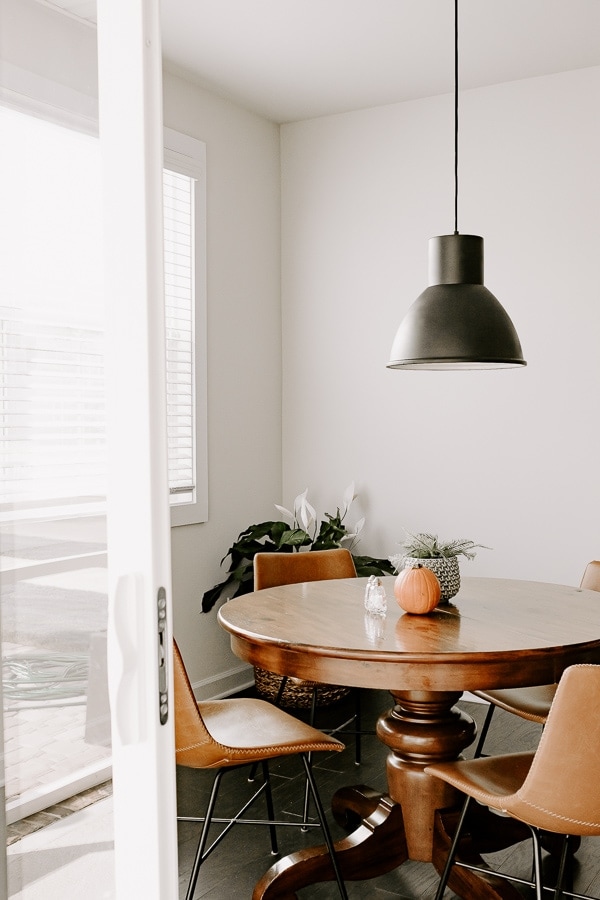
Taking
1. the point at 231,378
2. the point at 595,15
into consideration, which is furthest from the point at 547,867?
the point at 595,15

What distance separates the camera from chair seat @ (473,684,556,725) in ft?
9.06

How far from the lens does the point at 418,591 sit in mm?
2637

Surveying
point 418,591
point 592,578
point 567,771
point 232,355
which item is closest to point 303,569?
point 418,591

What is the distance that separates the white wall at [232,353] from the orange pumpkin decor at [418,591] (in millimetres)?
1740

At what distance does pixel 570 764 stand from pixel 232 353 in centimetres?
309

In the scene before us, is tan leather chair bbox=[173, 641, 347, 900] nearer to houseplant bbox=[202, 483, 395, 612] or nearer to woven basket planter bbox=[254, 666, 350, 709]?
woven basket planter bbox=[254, 666, 350, 709]

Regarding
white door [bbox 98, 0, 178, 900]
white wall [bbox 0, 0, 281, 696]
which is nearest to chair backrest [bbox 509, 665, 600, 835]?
white door [bbox 98, 0, 178, 900]

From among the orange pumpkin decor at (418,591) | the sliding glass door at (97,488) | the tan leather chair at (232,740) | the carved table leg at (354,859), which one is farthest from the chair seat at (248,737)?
the sliding glass door at (97,488)

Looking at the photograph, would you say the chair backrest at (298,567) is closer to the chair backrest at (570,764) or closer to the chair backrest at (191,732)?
the chair backrest at (191,732)

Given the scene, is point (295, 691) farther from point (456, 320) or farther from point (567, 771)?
point (567, 771)

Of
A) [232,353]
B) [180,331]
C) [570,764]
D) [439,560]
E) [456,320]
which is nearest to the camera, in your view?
[570,764]

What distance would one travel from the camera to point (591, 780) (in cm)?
191

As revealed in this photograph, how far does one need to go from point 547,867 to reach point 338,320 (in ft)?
9.77

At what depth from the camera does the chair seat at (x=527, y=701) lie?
9.06ft
